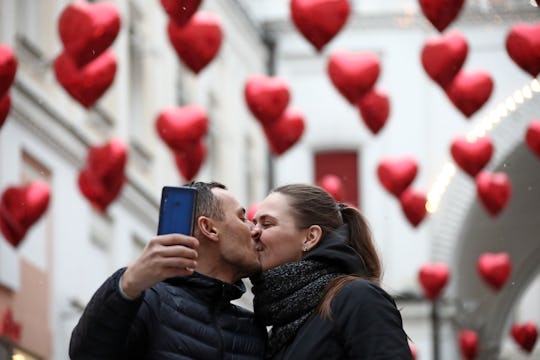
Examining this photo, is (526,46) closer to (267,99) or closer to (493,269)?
(267,99)

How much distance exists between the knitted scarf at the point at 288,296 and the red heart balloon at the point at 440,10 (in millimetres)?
5975

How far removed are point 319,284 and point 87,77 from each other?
28.0ft

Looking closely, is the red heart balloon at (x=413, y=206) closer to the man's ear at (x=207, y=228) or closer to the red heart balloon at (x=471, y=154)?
the red heart balloon at (x=471, y=154)

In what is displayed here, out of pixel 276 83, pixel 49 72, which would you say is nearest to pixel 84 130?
pixel 49 72

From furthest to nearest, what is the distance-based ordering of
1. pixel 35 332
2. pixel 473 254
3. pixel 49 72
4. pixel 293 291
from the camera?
pixel 473 254 → pixel 49 72 → pixel 35 332 → pixel 293 291

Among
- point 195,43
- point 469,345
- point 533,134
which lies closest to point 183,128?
point 195,43

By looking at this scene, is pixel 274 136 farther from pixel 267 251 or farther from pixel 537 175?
pixel 267 251

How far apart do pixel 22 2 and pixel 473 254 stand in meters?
9.93

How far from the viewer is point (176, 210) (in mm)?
4785

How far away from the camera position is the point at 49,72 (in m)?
17.7

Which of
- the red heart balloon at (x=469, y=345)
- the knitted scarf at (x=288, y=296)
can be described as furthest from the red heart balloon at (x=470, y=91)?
the knitted scarf at (x=288, y=296)

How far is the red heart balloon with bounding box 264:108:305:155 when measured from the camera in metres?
16.5

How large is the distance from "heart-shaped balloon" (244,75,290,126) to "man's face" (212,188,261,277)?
1109cm

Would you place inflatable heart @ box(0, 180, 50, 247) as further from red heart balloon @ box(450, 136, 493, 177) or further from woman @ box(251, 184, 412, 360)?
woman @ box(251, 184, 412, 360)
